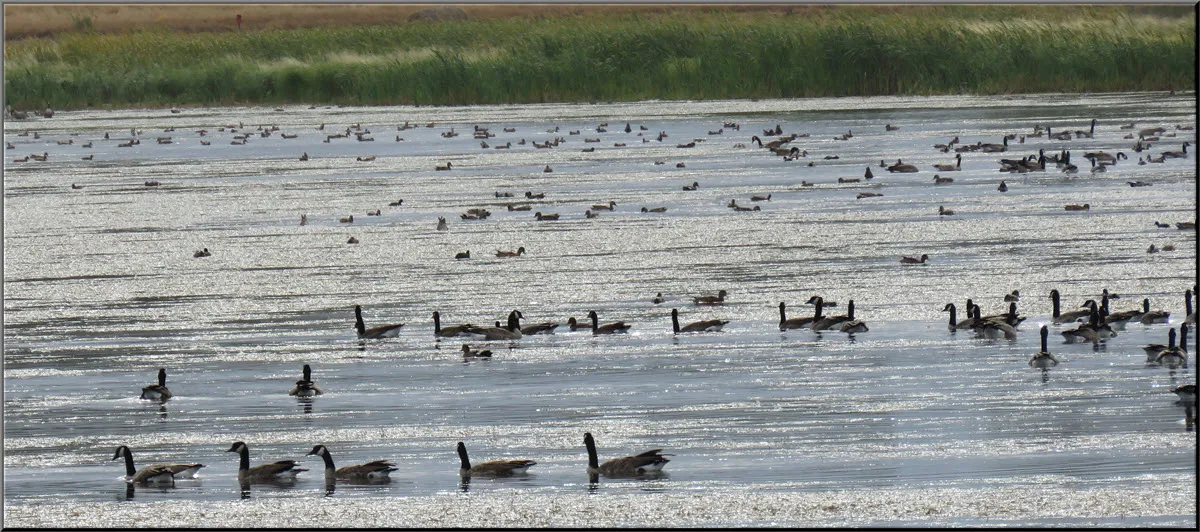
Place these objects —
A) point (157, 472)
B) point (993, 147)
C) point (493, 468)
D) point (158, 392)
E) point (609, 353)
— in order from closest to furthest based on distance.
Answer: point (493, 468)
point (157, 472)
point (158, 392)
point (609, 353)
point (993, 147)

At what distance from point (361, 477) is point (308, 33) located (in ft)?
227

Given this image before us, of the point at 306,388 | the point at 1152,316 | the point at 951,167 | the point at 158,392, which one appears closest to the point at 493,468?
the point at 306,388

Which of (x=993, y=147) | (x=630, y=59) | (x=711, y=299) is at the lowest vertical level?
(x=711, y=299)

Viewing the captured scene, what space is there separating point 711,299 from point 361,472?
9.83 meters

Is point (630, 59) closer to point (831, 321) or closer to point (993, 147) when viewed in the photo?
point (993, 147)

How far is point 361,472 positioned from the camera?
1420cm

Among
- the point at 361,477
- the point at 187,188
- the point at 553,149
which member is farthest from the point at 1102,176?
the point at 361,477

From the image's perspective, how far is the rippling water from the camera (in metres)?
13.5

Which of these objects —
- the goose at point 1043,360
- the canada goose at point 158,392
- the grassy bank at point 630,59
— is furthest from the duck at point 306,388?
the grassy bank at point 630,59

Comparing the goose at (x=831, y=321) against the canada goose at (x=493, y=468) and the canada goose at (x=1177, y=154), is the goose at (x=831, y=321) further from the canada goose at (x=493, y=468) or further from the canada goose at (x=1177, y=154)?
the canada goose at (x=1177, y=154)

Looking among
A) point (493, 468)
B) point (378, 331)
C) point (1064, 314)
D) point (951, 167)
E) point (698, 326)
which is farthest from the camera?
point (951, 167)

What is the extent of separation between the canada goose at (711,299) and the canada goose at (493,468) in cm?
913

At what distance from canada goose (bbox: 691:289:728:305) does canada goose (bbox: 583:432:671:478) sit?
9.08m

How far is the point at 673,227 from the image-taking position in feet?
109
